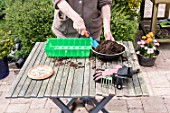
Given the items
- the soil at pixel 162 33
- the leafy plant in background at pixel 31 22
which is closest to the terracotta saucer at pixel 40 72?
the leafy plant in background at pixel 31 22

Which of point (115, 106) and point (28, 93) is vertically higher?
point (28, 93)

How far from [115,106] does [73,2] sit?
1.26 meters

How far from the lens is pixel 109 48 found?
1789 mm

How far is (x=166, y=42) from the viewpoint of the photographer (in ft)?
14.0

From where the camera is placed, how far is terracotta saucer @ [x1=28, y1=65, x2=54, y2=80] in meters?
1.64

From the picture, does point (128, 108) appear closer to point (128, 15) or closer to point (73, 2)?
point (73, 2)

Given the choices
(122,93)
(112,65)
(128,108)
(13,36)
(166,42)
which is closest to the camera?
(122,93)

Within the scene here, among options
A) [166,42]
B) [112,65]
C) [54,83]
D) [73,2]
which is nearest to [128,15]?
[166,42]

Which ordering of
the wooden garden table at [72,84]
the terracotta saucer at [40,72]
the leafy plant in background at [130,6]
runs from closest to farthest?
the wooden garden table at [72,84]
the terracotta saucer at [40,72]
the leafy plant in background at [130,6]

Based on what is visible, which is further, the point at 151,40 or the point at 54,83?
the point at 151,40

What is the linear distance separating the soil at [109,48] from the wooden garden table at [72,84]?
0.08 meters

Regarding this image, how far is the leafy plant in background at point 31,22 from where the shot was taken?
343cm

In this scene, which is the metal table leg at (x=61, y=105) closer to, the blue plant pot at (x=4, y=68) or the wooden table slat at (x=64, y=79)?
the wooden table slat at (x=64, y=79)

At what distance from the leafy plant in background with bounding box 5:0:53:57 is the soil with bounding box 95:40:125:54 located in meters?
1.71
